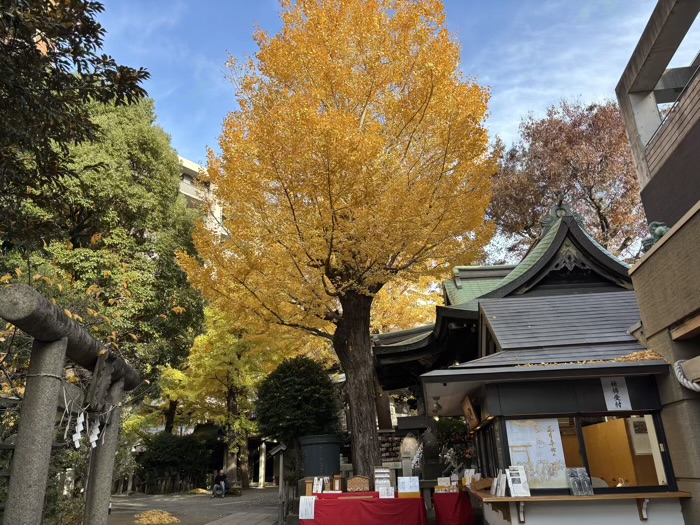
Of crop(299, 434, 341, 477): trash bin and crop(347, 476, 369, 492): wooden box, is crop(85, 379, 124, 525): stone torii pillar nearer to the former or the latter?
crop(347, 476, 369, 492): wooden box

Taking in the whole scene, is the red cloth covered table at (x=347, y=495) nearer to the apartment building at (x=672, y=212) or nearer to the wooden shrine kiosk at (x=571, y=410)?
the wooden shrine kiosk at (x=571, y=410)

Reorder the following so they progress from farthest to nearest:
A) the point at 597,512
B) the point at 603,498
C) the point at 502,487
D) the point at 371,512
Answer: the point at 371,512
the point at 502,487
the point at 597,512
the point at 603,498

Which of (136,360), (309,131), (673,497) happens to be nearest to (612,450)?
(673,497)

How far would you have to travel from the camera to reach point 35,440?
4.11 m

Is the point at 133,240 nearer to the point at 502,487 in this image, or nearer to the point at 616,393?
the point at 502,487

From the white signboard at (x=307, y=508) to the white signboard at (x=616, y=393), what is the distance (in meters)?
6.09

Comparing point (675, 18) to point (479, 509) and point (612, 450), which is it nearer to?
point (612, 450)

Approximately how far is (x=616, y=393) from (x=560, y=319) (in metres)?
2.18

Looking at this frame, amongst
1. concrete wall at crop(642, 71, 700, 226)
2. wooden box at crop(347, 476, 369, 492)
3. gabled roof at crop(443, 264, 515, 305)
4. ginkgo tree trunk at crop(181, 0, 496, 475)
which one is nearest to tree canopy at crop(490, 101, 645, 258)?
gabled roof at crop(443, 264, 515, 305)

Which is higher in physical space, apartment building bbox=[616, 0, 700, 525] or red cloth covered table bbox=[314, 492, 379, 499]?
apartment building bbox=[616, 0, 700, 525]

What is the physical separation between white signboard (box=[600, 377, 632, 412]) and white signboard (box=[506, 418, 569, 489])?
861 millimetres

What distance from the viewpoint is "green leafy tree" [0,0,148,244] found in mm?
5825

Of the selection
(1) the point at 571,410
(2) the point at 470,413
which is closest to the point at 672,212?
(1) the point at 571,410

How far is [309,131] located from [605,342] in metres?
6.58
